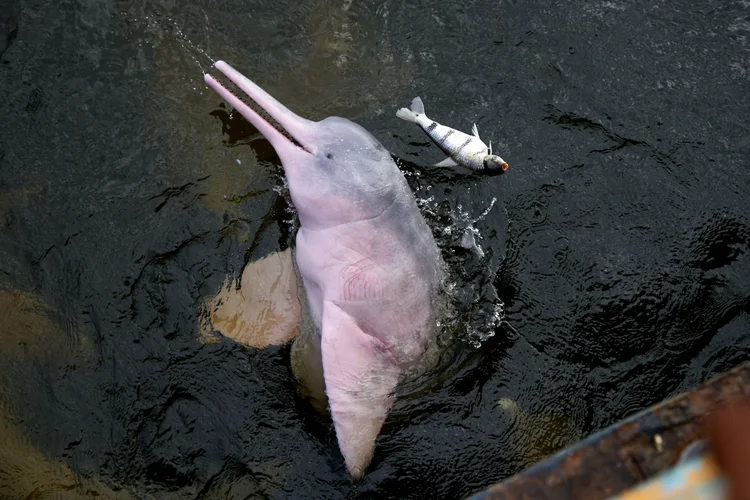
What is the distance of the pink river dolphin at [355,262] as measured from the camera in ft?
16.7

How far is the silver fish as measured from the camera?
5.64 meters

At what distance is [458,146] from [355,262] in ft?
4.64

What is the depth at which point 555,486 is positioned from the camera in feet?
7.77

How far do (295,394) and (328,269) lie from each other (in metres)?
1.08

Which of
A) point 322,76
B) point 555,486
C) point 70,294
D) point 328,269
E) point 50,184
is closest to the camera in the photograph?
point 555,486

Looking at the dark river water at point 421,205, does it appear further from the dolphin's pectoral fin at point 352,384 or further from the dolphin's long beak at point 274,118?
the dolphin's long beak at point 274,118

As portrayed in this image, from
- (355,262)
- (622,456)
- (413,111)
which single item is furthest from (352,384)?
(622,456)

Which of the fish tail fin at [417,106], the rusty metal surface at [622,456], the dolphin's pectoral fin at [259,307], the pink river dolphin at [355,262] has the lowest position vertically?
the dolphin's pectoral fin at [259,307]

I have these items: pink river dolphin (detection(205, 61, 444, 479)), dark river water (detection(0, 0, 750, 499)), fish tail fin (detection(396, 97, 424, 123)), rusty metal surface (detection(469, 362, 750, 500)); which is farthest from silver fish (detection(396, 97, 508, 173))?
rusty metal surface (detection(469, 362, 750, 500))

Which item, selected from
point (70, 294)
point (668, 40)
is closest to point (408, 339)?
point (70, 294)

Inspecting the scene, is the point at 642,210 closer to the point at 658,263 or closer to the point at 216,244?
the point at 658,263

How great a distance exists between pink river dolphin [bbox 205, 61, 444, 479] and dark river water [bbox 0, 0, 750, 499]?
36cm

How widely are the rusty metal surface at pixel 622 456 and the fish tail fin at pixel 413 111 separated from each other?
4.00 m

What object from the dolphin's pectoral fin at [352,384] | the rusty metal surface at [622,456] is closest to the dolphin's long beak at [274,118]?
the dolphin's pectoral fin at [352,384]
